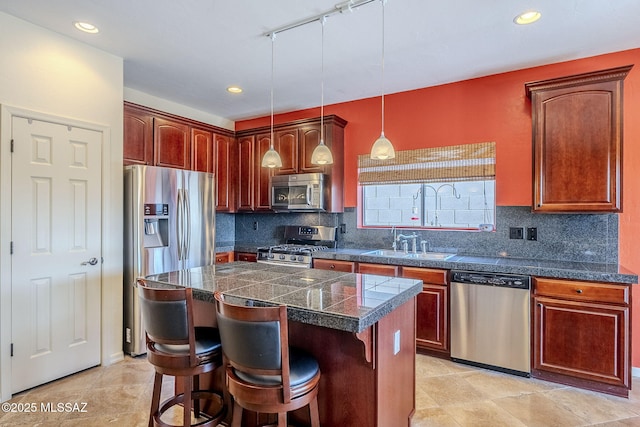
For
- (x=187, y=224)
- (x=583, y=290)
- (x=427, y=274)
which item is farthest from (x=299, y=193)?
(x=583, y=290)

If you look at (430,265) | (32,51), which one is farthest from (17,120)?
(430,265)

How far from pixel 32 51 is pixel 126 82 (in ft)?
3.83

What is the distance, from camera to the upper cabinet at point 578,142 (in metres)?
2.78

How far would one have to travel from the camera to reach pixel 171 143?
13.5 ft

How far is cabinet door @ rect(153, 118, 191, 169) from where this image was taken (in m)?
3.97

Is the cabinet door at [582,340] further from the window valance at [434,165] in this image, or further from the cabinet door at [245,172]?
the cabinet door at [245,172]

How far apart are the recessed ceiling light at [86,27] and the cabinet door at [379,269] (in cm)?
308

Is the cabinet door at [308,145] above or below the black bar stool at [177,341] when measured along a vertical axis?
above

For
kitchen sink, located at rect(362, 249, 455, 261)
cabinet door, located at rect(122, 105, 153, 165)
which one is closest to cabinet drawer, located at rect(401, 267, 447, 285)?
kitchen sink, located at rect(362, 249, 455, 261)

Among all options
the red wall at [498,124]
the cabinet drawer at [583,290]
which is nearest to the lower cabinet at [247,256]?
the red wall at [498,124]

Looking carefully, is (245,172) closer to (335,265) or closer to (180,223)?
(180,223)

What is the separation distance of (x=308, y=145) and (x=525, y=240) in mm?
2614

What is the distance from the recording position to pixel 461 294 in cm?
314

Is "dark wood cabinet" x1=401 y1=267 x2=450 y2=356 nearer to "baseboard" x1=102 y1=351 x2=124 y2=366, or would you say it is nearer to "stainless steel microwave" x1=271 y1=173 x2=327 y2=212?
"stainless steel microwave" x1=271 y1=173 x2=327 y2=212
